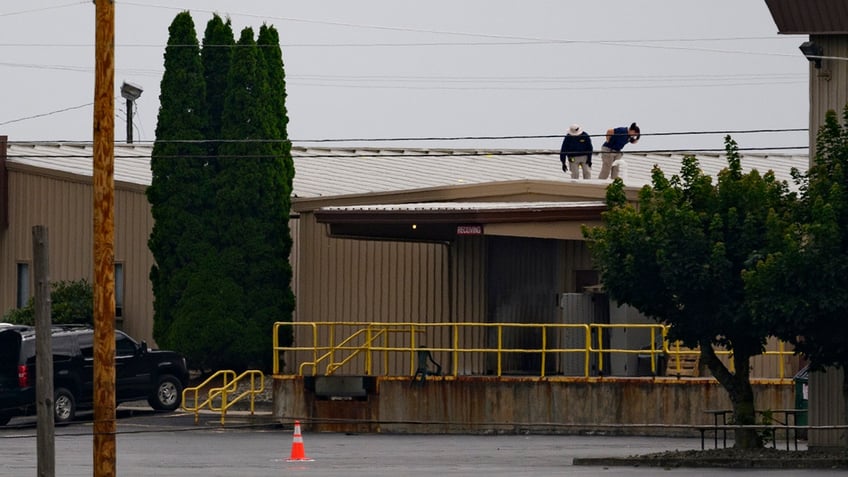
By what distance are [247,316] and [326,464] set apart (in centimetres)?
1524

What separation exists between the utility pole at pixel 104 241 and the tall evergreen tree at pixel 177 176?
22561 mm

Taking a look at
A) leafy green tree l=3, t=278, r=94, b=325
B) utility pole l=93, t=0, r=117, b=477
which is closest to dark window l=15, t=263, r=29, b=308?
leafy green tree l=3, t=278, r=94, b=325

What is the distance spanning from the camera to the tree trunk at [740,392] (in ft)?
84.2

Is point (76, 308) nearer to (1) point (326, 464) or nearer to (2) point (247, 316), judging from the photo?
(2) point (247, 316)

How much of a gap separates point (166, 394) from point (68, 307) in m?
6.50

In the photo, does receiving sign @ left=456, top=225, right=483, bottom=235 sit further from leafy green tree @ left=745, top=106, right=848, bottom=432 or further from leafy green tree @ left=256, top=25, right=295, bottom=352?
leafy green tree @ left=745, top=106, right=848, bottom=432

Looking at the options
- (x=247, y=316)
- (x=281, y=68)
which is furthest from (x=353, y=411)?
(x=281, y=68)

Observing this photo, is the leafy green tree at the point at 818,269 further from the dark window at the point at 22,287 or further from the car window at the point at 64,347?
the dark window at the point at 22,287

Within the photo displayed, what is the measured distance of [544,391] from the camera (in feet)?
110

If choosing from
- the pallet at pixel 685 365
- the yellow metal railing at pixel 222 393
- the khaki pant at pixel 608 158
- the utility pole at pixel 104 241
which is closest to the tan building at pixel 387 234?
the khaki pant at pixel 608 158

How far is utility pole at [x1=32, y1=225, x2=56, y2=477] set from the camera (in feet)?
56.9

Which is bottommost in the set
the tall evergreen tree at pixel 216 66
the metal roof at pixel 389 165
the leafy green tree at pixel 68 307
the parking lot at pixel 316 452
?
the parking lot at pixel 316 452

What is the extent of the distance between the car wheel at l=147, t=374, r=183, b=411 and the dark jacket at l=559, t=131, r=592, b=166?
399 inches

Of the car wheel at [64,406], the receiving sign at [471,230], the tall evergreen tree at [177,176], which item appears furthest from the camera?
the tall evergreen tree at [177,176]
